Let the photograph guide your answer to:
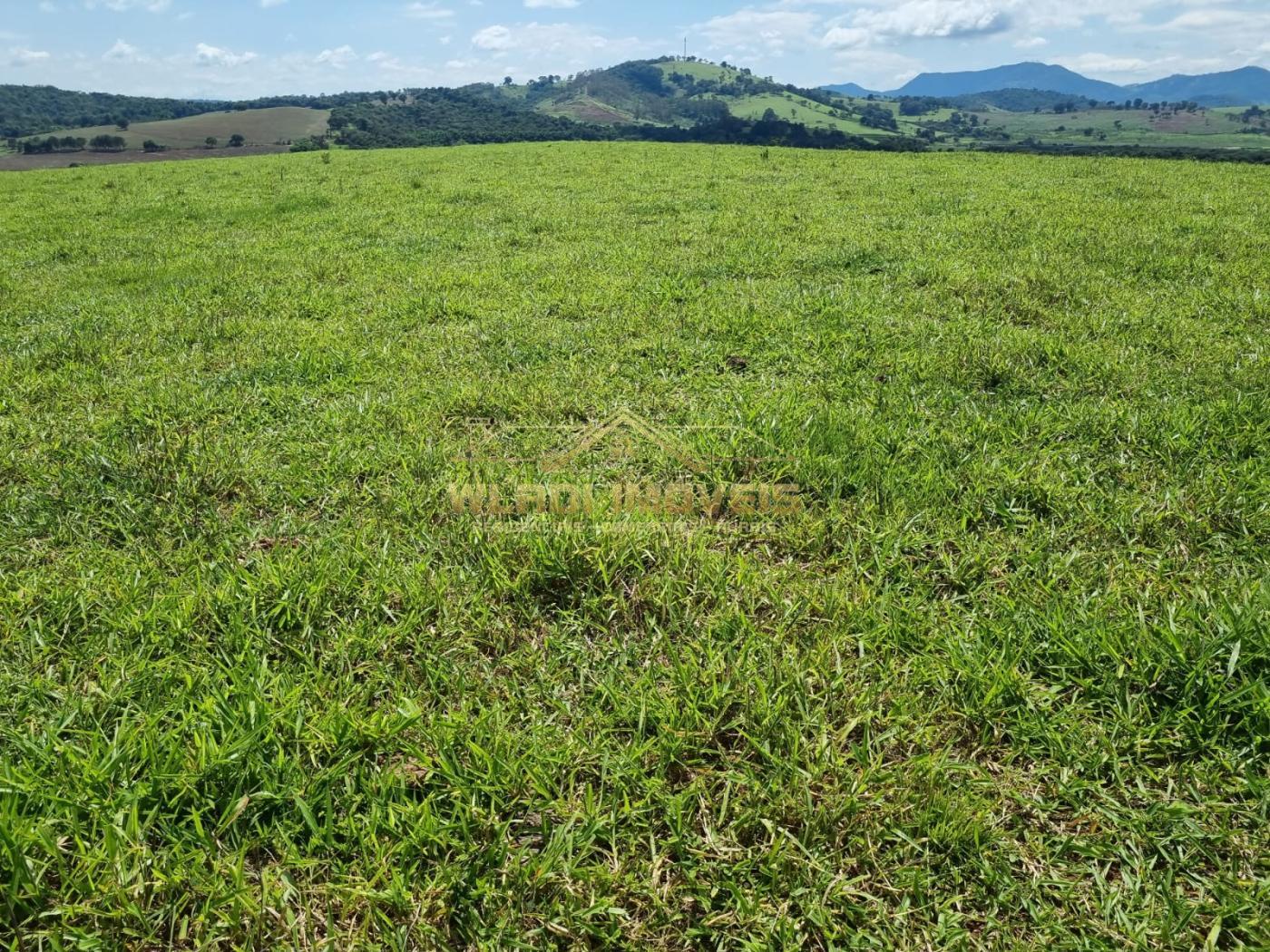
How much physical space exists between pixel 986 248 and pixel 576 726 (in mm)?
10352

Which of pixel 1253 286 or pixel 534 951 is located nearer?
pixel 534 951

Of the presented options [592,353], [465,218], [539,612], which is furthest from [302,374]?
[465,218]

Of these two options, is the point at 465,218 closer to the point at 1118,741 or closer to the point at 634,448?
the point at 634,448

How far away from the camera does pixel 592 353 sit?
658 centimetres
